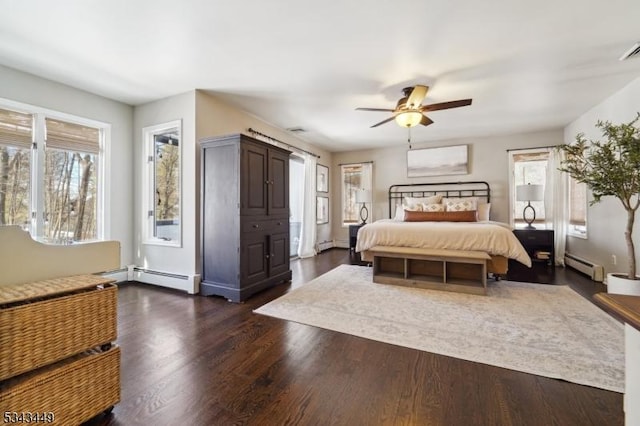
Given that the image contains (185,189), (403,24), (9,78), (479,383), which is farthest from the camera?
(185,189)

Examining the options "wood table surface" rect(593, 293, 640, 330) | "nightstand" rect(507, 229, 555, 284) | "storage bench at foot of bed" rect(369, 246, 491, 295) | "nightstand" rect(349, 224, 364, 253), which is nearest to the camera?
"wood table surface" rect(593, 293, 640, 330)

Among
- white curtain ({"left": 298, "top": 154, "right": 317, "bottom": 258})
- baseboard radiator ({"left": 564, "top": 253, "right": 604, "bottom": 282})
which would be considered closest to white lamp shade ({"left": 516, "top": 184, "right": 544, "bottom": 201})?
baseboard radiator ({"left": 564, "top": 253, "right": 604, "bottom": 282})

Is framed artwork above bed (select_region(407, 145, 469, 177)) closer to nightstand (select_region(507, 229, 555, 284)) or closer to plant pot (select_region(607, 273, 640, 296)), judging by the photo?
nightstand (select_region(507, 229, 555, 284))

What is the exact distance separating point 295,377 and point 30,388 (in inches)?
48.5

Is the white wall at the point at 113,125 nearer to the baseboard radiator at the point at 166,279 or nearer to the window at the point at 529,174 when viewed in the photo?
the baseboard radiator at the point at 166,279

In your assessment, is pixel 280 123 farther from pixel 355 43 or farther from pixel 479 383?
pixel 479 383

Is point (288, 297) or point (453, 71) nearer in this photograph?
point (453, 71)

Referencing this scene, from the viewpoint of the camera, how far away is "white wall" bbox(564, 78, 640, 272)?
3.21m

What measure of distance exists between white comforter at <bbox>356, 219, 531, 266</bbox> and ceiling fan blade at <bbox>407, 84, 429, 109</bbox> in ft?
5.33

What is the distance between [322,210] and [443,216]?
9.82 ft

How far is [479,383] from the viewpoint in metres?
1.63

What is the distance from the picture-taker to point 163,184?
12.7ft

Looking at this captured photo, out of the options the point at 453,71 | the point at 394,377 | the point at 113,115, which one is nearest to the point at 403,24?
the point at 453,71

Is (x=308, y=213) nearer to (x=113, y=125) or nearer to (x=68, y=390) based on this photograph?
(x=113, y=125)
